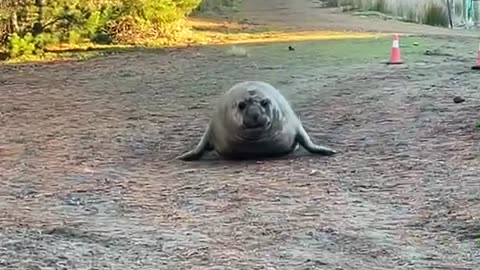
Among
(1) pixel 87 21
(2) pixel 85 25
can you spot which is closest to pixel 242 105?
(1) pixel 87 21

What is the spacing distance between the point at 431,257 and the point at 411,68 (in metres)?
9.41

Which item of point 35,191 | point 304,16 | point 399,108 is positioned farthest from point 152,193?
point 304,16

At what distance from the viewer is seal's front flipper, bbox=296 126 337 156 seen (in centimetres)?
891

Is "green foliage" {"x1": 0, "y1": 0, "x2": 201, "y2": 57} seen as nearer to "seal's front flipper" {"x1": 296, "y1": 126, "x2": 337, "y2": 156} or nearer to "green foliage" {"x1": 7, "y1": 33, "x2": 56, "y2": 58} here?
"green foliage" {"x1": 7, "y1": 33, "x2": 56, "y2": 58}

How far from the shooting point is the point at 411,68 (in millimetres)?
14695

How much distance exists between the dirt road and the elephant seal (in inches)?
5.8

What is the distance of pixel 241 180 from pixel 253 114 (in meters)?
0.88

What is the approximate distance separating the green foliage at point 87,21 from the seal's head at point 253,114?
35.8 feet

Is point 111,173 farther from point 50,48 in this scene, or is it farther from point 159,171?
point 50,48

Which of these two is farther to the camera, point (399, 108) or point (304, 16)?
point (304, 16)

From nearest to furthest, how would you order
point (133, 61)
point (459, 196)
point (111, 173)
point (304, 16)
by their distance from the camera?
point (459, 196) < point (111, 173) < point (133, 61) < point (304, 16)

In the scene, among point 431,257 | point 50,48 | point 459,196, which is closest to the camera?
point 431,257

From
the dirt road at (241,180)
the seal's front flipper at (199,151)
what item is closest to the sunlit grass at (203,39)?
the dirt road at (241,180)

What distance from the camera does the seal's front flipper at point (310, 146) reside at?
8914 mm
